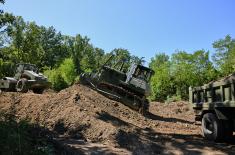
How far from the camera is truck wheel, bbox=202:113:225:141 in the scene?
10375 mm

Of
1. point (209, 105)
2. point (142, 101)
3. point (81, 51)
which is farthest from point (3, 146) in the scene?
point (81, 51)

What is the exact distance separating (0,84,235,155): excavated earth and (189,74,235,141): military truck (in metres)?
0.37

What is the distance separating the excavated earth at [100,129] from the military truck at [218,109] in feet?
1.21

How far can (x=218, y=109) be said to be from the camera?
34.1 feet

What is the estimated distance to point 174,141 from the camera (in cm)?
1064

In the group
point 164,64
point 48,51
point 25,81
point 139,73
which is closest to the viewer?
point 139,73

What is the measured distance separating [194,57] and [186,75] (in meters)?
5.39

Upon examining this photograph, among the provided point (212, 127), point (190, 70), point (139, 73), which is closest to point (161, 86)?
point (190, 70)

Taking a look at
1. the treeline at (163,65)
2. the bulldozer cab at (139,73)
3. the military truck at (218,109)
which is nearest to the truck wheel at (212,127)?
the military truck at (218,109)

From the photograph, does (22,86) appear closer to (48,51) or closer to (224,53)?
(224,53)

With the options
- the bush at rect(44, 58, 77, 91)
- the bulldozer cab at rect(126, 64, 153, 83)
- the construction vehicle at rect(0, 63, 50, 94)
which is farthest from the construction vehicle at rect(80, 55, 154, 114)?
the bush at rect(44, 58, 77, 91)

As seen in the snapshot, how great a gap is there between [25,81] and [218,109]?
14.4m

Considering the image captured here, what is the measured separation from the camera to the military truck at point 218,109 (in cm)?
977

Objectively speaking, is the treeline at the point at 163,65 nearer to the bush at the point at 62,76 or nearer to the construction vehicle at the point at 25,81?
the bush at the point at 62,76
